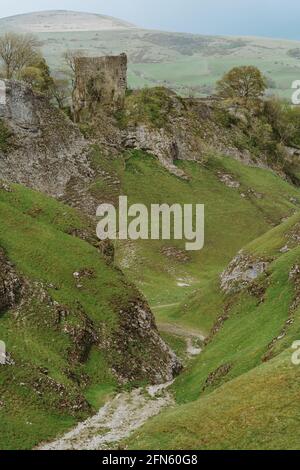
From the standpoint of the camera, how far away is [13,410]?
36.7 m

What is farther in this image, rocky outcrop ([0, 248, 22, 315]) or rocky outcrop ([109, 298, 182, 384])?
rocky outcrop ([109, 298, 182, 384])

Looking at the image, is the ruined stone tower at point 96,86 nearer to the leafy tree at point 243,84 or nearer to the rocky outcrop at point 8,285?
the leafy tree at point 243,84

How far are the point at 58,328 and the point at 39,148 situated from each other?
60.1 m

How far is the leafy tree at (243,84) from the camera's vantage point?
13725cm

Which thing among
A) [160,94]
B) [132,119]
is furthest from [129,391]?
[160,94]

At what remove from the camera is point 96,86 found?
11350 cm

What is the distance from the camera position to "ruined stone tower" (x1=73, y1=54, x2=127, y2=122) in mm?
113000

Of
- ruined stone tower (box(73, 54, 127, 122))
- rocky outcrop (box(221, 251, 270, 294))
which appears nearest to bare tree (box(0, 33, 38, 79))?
ruined stone tower (box(73, 54, 127, 122))

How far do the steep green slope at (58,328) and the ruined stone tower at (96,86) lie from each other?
57.0m

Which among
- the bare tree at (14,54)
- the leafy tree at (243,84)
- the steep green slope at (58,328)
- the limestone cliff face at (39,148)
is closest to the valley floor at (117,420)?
the steep green slope at (58,328)

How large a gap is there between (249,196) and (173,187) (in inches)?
553

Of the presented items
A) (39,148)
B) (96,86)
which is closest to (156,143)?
(96,86)

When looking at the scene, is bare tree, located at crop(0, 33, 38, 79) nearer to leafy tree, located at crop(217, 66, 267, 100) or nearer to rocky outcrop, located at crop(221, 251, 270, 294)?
leafy tree, located at crop(217, 66, 267, 100)

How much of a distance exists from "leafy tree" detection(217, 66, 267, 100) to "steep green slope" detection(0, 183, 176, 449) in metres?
89.2
